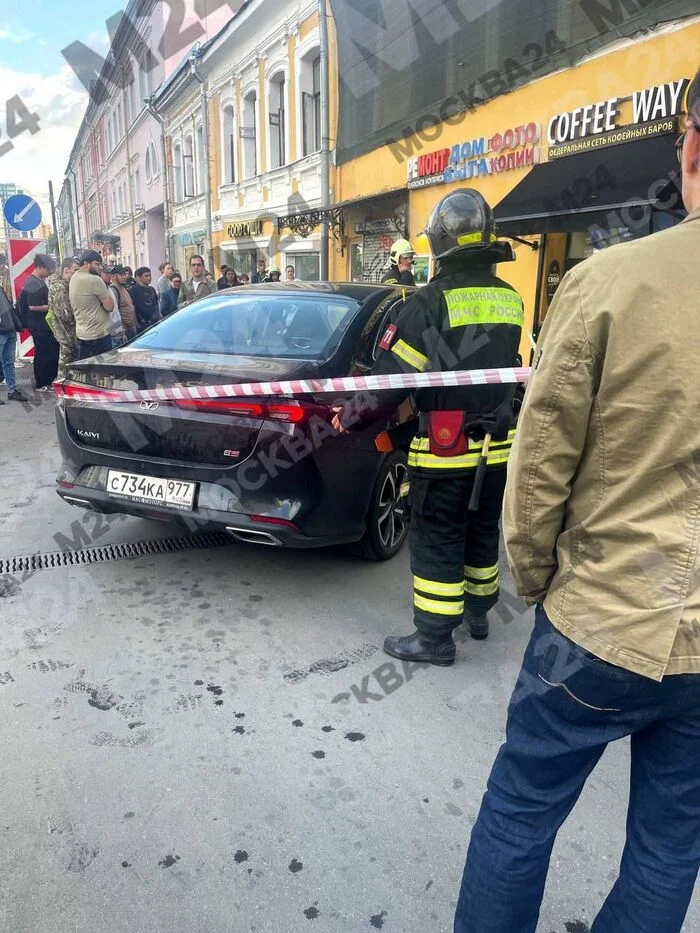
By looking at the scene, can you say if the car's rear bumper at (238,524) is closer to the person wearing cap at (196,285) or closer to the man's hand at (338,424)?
the man's hand at (338,424)

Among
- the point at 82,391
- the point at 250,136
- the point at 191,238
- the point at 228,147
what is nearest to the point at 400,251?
the point at 82,391

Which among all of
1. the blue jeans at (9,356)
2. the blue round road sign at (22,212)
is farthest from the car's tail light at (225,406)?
the blue round road sign at (22,212)

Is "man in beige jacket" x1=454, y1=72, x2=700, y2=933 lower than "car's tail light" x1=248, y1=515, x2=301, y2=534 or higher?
higher

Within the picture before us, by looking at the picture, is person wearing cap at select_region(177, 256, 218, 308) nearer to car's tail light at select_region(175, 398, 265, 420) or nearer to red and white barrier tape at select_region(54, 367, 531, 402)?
red and white barrier tape at select_region(54, 367, 531, 402)

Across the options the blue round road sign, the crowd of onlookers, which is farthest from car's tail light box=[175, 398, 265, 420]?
the blue round road sign

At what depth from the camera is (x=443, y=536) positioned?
9.46 ft

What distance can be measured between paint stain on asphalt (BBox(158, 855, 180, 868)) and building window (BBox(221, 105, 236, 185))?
2092 centimetres

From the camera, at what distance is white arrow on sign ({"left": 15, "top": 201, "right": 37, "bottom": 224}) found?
34.7 feet

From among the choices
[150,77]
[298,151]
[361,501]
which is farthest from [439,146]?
[150,77]

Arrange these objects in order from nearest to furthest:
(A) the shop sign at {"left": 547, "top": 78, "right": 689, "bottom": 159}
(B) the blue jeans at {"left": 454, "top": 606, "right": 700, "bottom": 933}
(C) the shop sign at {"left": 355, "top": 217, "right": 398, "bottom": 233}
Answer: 1. (B) the blue jeans at {"left": 454, "top": 606, "right": 700, "bottom": 933}
2. (A) the shop sign at {"left": 547, "top": 78, "right": 689, "bottom": 159}
3. (C) the shop sign at {"left": 355, "top": 217, "right": 398, "bottom": 233}

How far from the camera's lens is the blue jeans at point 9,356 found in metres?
9.22

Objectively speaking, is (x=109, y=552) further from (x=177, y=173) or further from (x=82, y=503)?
(x=177, y=173)

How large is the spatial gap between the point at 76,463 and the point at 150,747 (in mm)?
1820

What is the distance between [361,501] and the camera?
3.53 meters
